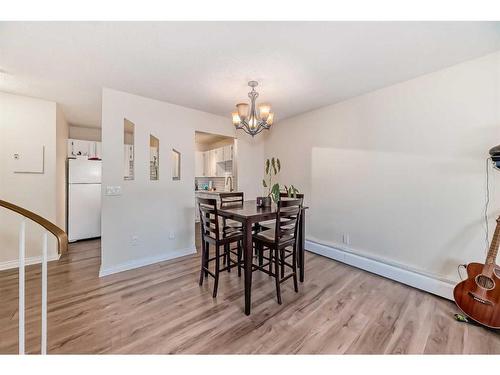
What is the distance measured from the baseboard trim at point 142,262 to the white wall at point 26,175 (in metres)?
1.24

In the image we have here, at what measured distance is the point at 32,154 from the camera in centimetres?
289

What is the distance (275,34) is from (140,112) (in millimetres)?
2118

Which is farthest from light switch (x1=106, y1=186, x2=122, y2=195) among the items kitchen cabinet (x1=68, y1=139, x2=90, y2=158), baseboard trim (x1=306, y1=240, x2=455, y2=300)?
baseboard trim (x1=306, y1=240, x2=455, y2=300)

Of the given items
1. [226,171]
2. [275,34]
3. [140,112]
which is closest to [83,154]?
[140,112]

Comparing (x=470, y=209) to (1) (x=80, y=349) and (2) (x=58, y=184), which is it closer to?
(1) (x=80, y=349)

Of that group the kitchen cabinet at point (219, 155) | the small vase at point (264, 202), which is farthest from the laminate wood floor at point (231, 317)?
the kitchen cabinet at point (219, 155)

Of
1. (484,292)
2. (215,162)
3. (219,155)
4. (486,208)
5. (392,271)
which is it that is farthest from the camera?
(215,162)

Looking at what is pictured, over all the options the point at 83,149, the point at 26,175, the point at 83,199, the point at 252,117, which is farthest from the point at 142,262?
the point at 83,149

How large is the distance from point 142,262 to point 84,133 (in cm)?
340

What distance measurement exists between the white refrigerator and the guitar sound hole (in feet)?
17.8

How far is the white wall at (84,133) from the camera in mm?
4293

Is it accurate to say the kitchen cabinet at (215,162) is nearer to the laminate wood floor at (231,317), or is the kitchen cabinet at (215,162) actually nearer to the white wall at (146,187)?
the white wall at (146,187)

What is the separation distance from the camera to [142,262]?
113 inches

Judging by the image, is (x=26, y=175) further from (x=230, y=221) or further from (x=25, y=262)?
(x=230, y=221)
